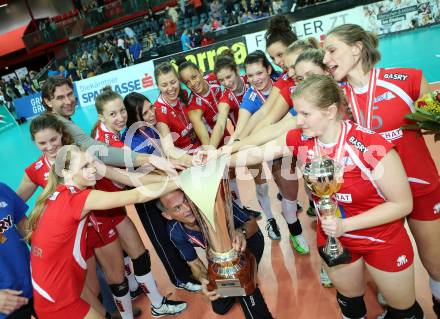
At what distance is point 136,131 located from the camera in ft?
10.7

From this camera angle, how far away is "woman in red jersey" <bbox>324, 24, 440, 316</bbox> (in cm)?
214

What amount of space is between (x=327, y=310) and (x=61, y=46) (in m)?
29.1

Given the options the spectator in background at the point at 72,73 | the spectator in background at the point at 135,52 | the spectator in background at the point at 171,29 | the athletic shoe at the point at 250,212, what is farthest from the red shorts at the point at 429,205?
the spectator in background at the point at 72,73

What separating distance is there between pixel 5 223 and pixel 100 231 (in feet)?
2.36

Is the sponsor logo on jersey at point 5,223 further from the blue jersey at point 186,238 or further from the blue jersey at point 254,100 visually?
the blue jersey at point 254,100

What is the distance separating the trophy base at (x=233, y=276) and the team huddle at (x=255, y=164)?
9 centimetres

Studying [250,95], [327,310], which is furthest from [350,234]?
[250,95]

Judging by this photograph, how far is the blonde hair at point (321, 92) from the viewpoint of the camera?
1.90 meters

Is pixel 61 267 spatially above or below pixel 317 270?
above

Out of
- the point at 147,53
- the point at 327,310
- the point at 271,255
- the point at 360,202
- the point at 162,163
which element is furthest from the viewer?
the point at 147,53

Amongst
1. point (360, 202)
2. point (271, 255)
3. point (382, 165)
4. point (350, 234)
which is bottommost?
point (271, 255)

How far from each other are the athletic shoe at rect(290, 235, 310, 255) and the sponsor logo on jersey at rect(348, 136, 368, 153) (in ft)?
6.66

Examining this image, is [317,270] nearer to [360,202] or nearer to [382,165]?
[360,202]

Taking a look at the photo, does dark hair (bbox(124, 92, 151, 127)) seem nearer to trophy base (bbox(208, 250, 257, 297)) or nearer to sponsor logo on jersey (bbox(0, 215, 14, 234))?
sponsor logo on jersey (bbox(0, 215, 14, 234))
